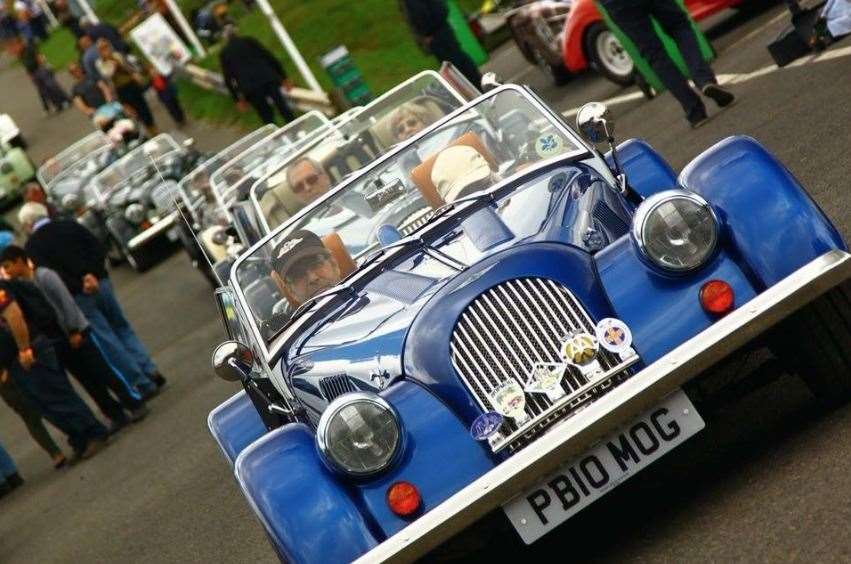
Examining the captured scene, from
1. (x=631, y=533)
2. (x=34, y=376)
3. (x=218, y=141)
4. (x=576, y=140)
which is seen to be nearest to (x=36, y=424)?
(x=34, y=376)

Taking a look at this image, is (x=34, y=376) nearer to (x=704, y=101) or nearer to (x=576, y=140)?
(x=704, y=101)

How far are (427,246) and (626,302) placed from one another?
1.14 m

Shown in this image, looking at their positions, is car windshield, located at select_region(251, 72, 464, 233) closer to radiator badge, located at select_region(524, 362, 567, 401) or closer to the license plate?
radiator badge, located at select_region(524, 362, 567, 401)

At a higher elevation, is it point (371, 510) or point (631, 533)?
point (371, 510)

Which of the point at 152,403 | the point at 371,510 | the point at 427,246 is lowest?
the point at 152,403

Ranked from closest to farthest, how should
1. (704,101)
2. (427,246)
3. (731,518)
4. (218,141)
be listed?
(731,518)
(427,246)
(704,101)
(218,141)

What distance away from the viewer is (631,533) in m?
6.88

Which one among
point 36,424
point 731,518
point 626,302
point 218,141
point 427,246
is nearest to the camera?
point 731,518

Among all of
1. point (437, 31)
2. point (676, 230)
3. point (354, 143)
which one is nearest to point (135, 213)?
point (437, 31)

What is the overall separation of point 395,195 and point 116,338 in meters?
8.59

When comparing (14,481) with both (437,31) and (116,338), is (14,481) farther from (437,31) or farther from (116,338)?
(437,31)

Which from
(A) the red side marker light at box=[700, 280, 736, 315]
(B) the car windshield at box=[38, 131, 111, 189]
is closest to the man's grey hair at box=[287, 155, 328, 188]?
(A) the red side marker light at box=[700, 280, 736, 315]

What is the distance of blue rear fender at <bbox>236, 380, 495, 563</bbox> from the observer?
6.55m

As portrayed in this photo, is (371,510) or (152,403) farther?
Result: (152,403)
